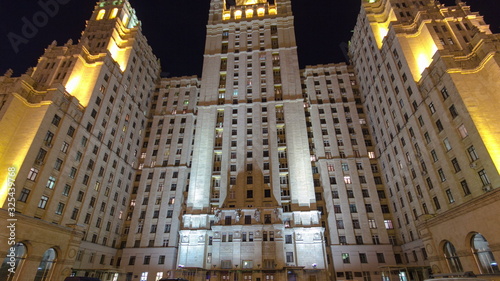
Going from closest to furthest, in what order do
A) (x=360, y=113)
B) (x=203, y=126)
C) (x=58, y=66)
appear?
(x=58, y=66), (x=203, y=126), (x=360, y=113)

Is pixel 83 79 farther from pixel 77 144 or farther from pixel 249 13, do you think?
pixel 249 13

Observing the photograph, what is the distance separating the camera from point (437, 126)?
4228 centimetres

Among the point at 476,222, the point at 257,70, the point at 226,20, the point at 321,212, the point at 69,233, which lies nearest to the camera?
the point at 476,222

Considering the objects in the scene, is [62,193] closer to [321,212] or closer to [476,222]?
[321,212]

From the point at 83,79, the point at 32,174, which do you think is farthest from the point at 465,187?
the point at 83,79

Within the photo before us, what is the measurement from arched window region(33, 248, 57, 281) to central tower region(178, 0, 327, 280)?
2067 centimetres

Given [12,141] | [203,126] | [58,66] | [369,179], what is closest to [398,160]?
[369,179]

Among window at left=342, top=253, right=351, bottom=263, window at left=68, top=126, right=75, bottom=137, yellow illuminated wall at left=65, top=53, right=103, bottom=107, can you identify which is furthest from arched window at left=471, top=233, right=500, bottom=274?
yellow illuminated wall at left=65, top=53, right=103, bottom=107

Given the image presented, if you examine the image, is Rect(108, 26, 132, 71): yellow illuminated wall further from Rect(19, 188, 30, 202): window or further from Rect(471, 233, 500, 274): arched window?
Rect(471, 233, 500, 274): arched window

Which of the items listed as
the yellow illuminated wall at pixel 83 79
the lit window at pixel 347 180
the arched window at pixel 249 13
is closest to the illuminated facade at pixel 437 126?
the lit window at pixel 347 180

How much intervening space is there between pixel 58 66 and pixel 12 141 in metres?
20.3

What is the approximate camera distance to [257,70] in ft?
251

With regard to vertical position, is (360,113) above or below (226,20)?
below

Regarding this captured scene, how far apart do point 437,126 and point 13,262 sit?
196 feet
